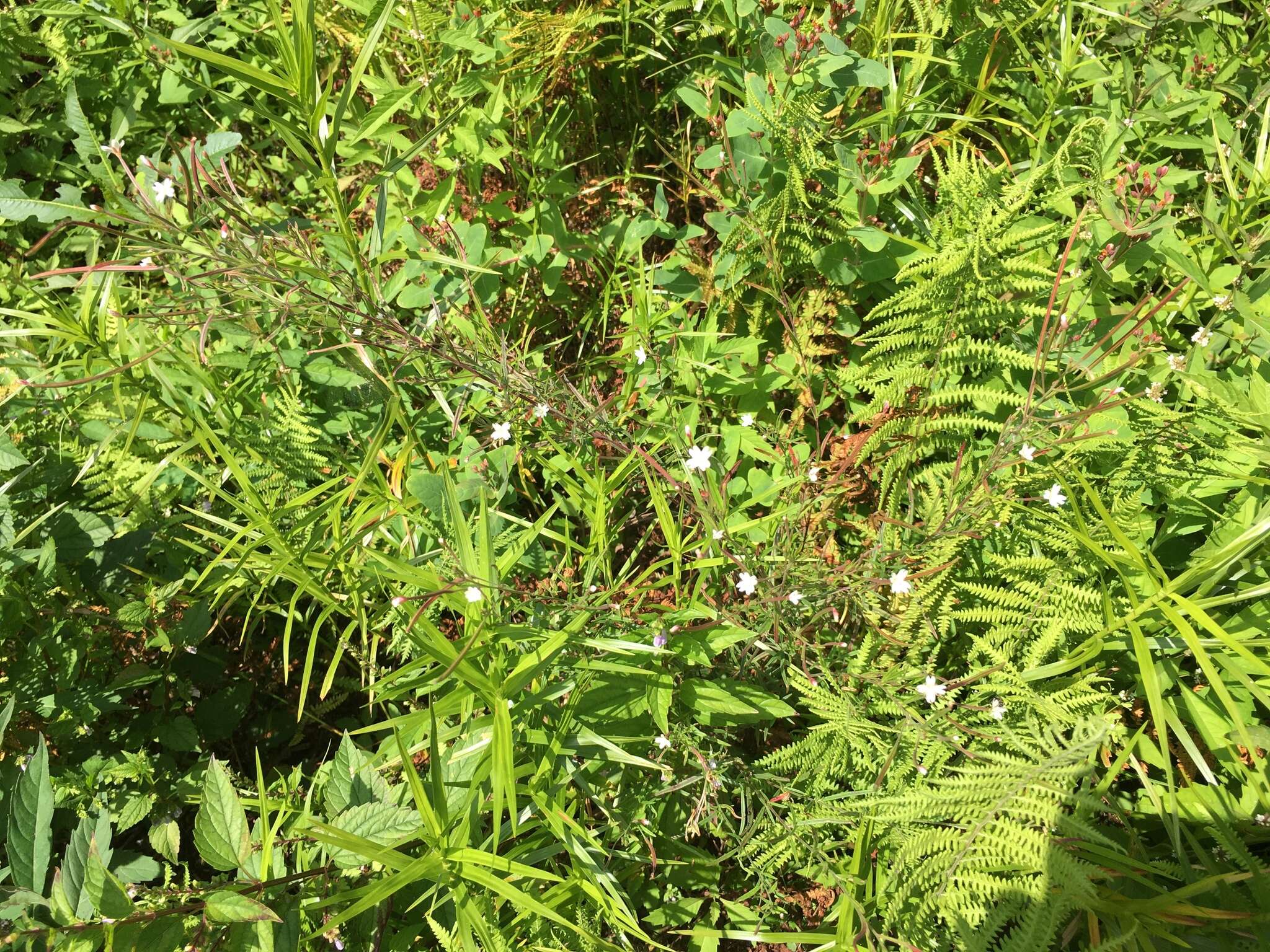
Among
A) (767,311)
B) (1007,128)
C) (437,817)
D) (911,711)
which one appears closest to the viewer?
(437,817)

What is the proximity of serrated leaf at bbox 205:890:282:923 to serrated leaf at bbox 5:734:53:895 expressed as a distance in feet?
1.17

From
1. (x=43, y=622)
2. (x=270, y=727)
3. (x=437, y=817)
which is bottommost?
(x=270, y=727)

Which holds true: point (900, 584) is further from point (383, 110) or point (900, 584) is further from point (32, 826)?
point (32, 826)

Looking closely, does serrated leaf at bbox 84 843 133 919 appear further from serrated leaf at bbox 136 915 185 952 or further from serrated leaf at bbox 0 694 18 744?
serrated leaf at bbox 0 694 18 744

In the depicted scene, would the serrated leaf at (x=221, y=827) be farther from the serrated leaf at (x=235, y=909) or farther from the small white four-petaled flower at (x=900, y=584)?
the small white four-petaled flower at (x=900, y=584)

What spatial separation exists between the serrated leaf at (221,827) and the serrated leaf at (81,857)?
21cm

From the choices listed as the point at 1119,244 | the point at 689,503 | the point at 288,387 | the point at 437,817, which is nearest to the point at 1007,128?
the point at 1119,244

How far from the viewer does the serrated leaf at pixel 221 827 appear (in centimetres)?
191

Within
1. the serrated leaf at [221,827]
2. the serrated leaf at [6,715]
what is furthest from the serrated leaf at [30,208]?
the serrated leaf at [221,827]

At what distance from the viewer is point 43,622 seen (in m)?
2.46

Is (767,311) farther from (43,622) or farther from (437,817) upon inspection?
(43,622)

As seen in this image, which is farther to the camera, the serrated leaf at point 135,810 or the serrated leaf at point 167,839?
the serrated leaf at point 135,810

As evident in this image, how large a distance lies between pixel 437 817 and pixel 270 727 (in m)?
1.24

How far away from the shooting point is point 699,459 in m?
2.24
